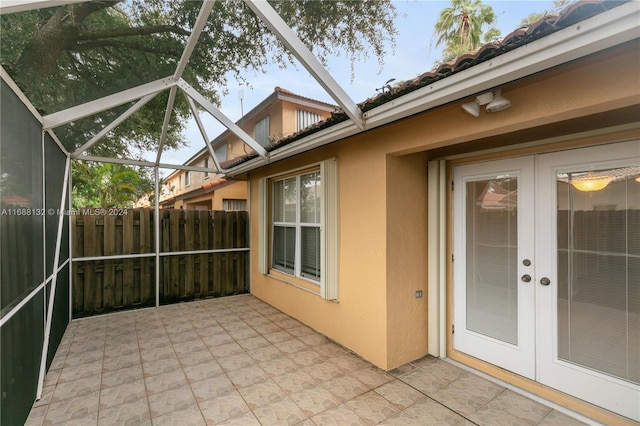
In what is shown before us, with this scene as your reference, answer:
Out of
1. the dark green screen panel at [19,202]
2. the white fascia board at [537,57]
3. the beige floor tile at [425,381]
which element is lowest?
the beige floor tile at [425,381]

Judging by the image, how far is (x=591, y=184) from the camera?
8.70 ft

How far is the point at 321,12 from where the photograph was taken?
3666 millimetres

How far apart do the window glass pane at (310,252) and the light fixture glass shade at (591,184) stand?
317 centimetres

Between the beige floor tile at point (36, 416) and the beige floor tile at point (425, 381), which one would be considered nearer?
the beige floor tile at point (36, 416)

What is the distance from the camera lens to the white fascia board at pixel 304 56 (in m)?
2.32

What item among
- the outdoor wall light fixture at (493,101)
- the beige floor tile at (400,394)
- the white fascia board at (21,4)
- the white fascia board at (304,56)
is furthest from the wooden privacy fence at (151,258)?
the outdoor wall light fixture at (493,101)

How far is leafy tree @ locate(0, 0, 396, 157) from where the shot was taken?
136 inches

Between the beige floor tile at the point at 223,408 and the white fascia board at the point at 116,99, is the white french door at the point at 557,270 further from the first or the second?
the white fascia board at the point at 116,99

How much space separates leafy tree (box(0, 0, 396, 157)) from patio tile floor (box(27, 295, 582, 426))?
3.45 meters

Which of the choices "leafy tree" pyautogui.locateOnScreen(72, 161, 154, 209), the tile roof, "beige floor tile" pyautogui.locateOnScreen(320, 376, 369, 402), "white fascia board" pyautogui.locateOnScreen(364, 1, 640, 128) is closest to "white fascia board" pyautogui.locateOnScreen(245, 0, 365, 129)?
the tile roof

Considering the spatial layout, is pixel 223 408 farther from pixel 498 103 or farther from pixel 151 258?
pixel 151 258

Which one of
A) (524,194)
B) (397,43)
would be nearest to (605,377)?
(524,194)

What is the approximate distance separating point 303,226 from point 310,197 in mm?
534

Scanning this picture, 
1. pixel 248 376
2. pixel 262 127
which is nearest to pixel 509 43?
pixel 248 376
